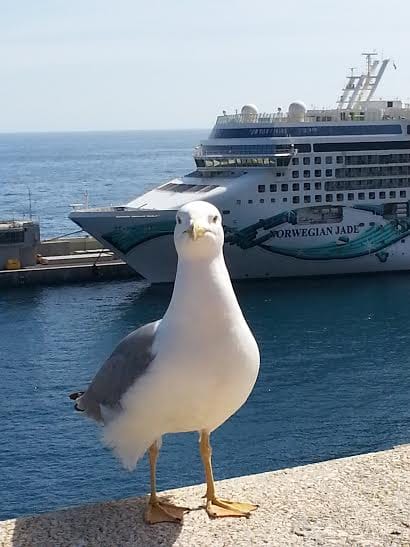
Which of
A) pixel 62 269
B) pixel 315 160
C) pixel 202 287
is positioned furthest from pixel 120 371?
pixel 62 269

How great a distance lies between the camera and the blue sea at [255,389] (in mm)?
13023

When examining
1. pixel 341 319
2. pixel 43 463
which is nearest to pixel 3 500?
pixel 43 463

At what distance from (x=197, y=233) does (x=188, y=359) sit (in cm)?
60

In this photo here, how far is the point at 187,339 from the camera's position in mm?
4238

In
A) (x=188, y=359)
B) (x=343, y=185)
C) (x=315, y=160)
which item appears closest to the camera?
(x=188, y=359)

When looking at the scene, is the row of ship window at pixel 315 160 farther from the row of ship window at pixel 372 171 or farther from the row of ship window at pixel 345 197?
the row of ship window at pixel 345 197

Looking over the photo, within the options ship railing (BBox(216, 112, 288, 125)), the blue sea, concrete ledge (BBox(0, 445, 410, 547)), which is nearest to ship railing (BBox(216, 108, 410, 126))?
ship railing (BBox(216, 112, 288, 125))

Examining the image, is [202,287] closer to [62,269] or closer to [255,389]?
[255,389]

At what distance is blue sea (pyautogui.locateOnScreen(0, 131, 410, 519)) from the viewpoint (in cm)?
1302

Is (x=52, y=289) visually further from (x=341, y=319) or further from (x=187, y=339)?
(x=187, y=339)

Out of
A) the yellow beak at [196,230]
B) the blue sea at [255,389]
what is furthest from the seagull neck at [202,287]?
the blue sea at [255,389]

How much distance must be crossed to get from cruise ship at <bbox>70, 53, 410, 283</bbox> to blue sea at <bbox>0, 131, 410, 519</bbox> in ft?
2.81

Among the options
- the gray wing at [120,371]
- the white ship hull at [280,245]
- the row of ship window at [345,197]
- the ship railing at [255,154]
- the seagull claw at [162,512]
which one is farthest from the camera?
the row of ship window at [345,197]

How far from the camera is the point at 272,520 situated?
4660mm
